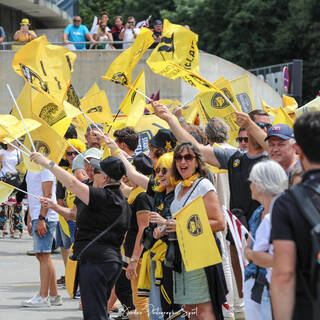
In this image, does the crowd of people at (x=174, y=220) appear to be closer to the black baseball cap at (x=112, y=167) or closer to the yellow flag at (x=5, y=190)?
the black baseball cap at (x=112, y=167)

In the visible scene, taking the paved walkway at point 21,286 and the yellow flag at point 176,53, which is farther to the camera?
the paved walkway at point 21,286

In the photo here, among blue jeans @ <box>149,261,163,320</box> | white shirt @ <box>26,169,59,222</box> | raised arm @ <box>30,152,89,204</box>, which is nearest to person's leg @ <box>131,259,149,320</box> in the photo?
blue jeans @ <box>149,261,163,320</box>

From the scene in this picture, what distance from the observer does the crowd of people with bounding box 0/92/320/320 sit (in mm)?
4676

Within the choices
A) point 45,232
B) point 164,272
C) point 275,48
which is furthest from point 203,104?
point 275,48

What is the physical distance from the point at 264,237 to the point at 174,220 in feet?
5.14

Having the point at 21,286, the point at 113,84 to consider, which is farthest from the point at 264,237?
the point at 113,84

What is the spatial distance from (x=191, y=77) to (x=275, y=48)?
32.3 m

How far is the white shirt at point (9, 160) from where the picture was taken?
13.9m

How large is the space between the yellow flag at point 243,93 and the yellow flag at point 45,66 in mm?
2019

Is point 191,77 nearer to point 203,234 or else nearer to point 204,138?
point 204,138

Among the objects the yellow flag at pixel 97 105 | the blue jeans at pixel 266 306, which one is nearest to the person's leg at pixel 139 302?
the blue jeans at pixel 266 306

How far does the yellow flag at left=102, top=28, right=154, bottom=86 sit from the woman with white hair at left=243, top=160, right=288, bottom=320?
353cm

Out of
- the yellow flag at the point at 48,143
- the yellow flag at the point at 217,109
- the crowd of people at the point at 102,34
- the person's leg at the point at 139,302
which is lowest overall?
the person's leg at the point at 139,302

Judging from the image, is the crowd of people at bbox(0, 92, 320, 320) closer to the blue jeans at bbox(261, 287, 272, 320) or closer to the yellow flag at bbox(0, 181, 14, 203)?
the blue jeans at bbox(261, 287, 272, 320)
